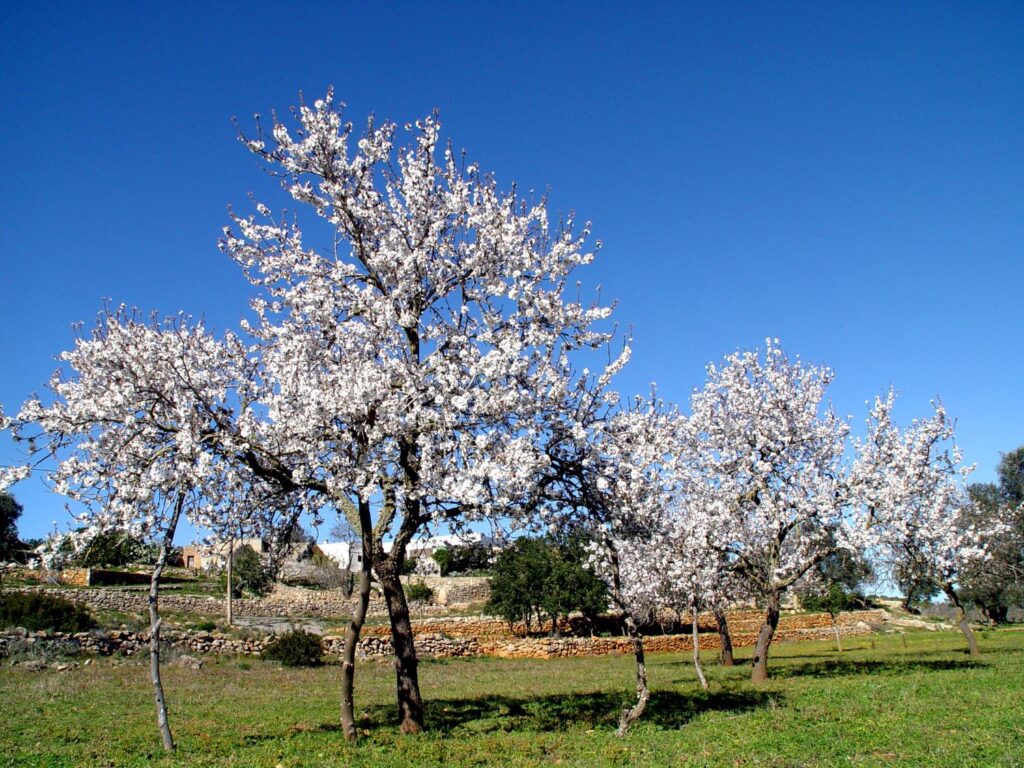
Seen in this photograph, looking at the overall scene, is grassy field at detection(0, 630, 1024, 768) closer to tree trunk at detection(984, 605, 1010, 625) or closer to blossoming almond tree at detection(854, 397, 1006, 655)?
blossoming almond tree at detection(854, 397, 1006, 655)

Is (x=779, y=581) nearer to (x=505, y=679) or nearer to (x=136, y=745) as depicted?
(x=505, y=679)

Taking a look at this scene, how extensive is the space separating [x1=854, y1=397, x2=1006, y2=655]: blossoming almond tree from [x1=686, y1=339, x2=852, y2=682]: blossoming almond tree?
1.27 m

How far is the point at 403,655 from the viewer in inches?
469

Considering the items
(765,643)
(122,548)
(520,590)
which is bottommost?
(765,643)

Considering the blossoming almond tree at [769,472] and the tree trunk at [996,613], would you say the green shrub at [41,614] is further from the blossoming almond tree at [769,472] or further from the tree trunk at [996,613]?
the tree trunk at [996,613]

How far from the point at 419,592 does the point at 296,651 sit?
2295 cm

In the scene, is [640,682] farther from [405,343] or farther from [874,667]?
[874,667]

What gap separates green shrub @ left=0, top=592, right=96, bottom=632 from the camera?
26388 millimetres

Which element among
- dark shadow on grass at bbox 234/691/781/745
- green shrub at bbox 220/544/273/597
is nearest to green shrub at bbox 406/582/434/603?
green shrub at bbox 220/544/273/597

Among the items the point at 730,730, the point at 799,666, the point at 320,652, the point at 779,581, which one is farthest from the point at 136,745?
the point at 799,666

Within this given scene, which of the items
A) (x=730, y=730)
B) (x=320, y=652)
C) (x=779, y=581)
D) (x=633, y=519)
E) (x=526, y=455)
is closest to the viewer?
(x=526, y=455)

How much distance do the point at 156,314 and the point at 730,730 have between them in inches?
465

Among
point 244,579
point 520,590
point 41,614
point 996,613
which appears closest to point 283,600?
point 244,579

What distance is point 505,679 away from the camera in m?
23.0
